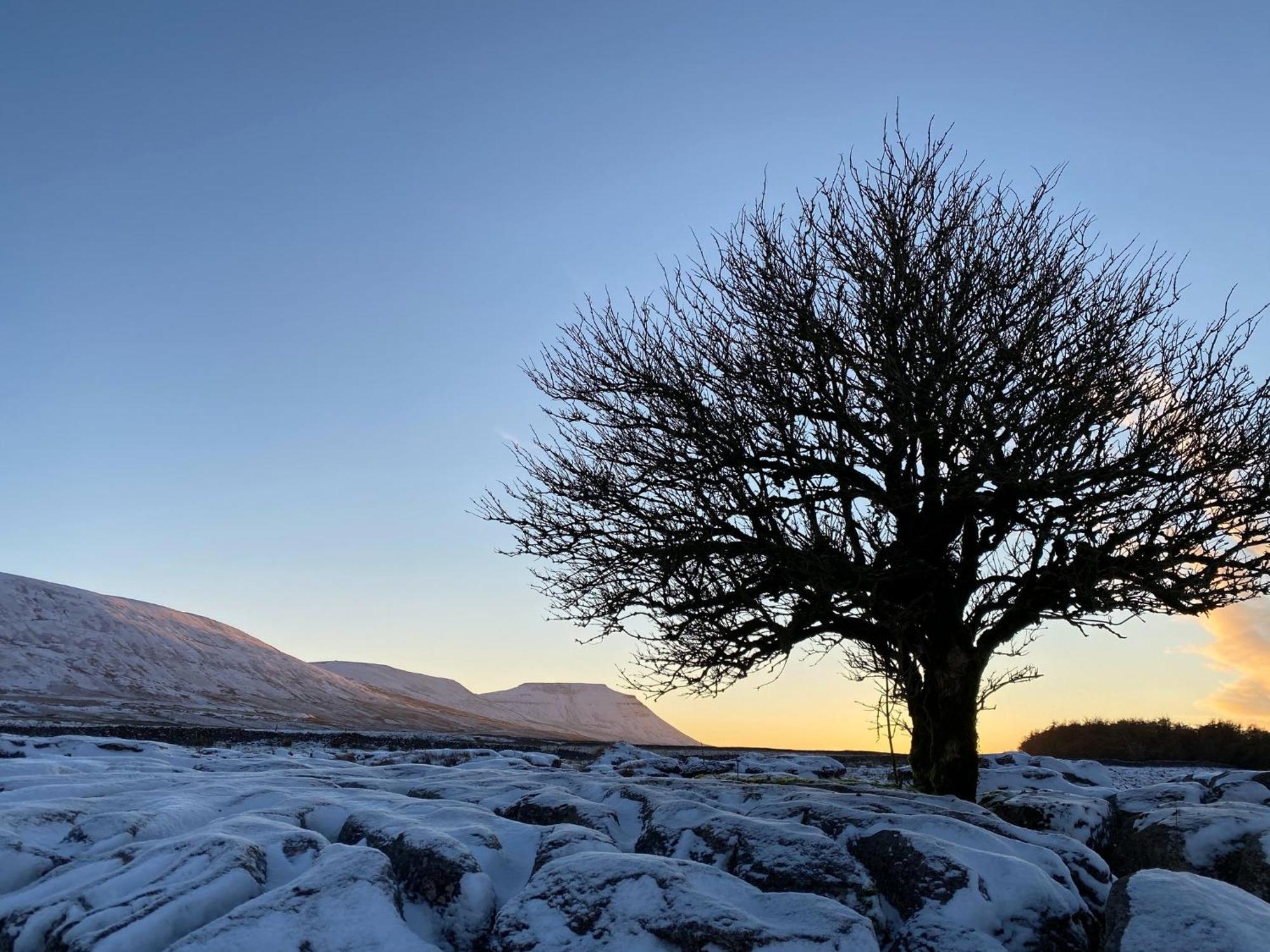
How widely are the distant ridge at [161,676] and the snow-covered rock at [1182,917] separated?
46.0 m

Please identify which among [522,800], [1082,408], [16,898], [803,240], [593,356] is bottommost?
[16,898]

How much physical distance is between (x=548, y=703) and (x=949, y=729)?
131202mm

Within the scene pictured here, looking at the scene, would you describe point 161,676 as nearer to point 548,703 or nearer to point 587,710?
point 548,703

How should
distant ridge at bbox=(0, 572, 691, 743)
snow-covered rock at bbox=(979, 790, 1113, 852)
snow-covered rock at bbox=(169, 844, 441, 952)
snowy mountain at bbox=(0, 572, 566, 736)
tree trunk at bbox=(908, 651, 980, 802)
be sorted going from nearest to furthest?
snow-covered rock at bbox=(169, 844, 441, 952) → snow-covered rock at bbox=(979, 790, 1113, 852) → tree trunk at bbox=(908, 651, 980, 802) → distant ridge at bbox=(0, 572, 691, 743) → snowy mountain at bbox=(0, 572, 566, 736)

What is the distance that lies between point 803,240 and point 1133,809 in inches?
344

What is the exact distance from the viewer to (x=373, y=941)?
5.58 metres

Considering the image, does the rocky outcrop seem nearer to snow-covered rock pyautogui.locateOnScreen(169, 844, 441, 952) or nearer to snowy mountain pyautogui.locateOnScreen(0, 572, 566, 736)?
snow-covered rock pyautogui.locateOnScreen(169, 844, 441, 952)

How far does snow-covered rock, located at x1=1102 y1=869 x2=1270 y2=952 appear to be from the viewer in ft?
15.9

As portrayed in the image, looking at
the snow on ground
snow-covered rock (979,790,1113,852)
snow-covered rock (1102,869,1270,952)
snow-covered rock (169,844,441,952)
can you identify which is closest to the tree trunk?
snow-covered rock (979,790,1113,852)

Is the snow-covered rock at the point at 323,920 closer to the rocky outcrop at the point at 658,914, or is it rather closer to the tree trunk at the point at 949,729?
the rocky outcrop at the point at 658,914

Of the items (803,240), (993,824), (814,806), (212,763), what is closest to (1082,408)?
(803,240)

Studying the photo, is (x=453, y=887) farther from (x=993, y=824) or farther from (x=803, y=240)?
(x=803, y=240)

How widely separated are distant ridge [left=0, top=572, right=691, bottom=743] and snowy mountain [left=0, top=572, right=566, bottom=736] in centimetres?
13

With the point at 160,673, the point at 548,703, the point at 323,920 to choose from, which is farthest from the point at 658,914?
the point at 548,703
